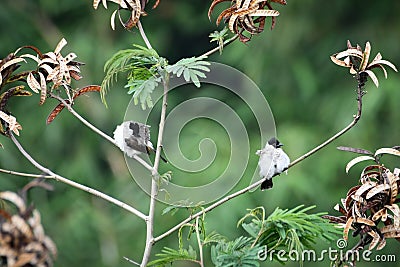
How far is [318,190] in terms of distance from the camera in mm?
4012

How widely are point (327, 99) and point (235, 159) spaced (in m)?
0.87

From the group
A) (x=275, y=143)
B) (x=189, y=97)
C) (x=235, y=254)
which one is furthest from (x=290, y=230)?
(x=189, y=97)

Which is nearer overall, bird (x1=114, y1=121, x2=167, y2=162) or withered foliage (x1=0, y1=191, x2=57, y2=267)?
withered foliage (x1=0, y1=191, x2=57, y2=267)

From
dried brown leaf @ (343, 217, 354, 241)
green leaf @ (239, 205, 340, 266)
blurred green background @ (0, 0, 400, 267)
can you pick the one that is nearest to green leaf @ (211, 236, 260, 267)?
green leaf @ (239, 205, 340, 266)

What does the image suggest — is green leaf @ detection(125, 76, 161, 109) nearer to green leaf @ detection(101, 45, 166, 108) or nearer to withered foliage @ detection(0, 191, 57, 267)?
green leaf @ detection(101, 45, 166, 108)

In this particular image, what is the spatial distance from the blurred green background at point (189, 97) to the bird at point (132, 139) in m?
2.79

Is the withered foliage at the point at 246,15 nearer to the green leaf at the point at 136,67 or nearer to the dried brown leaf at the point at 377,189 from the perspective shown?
the green leaf at the point at 136,67

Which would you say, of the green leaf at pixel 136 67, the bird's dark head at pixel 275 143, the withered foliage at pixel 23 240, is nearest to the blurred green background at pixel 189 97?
the bird's dark head at pixel 275 143

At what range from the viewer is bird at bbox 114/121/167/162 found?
3.53 ft

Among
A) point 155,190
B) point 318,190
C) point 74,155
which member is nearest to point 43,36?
point 74,155

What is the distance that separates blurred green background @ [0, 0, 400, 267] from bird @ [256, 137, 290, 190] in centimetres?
265

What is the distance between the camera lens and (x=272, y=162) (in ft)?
3.84

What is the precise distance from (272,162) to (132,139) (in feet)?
0.73

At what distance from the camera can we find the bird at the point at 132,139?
1.08 meters
